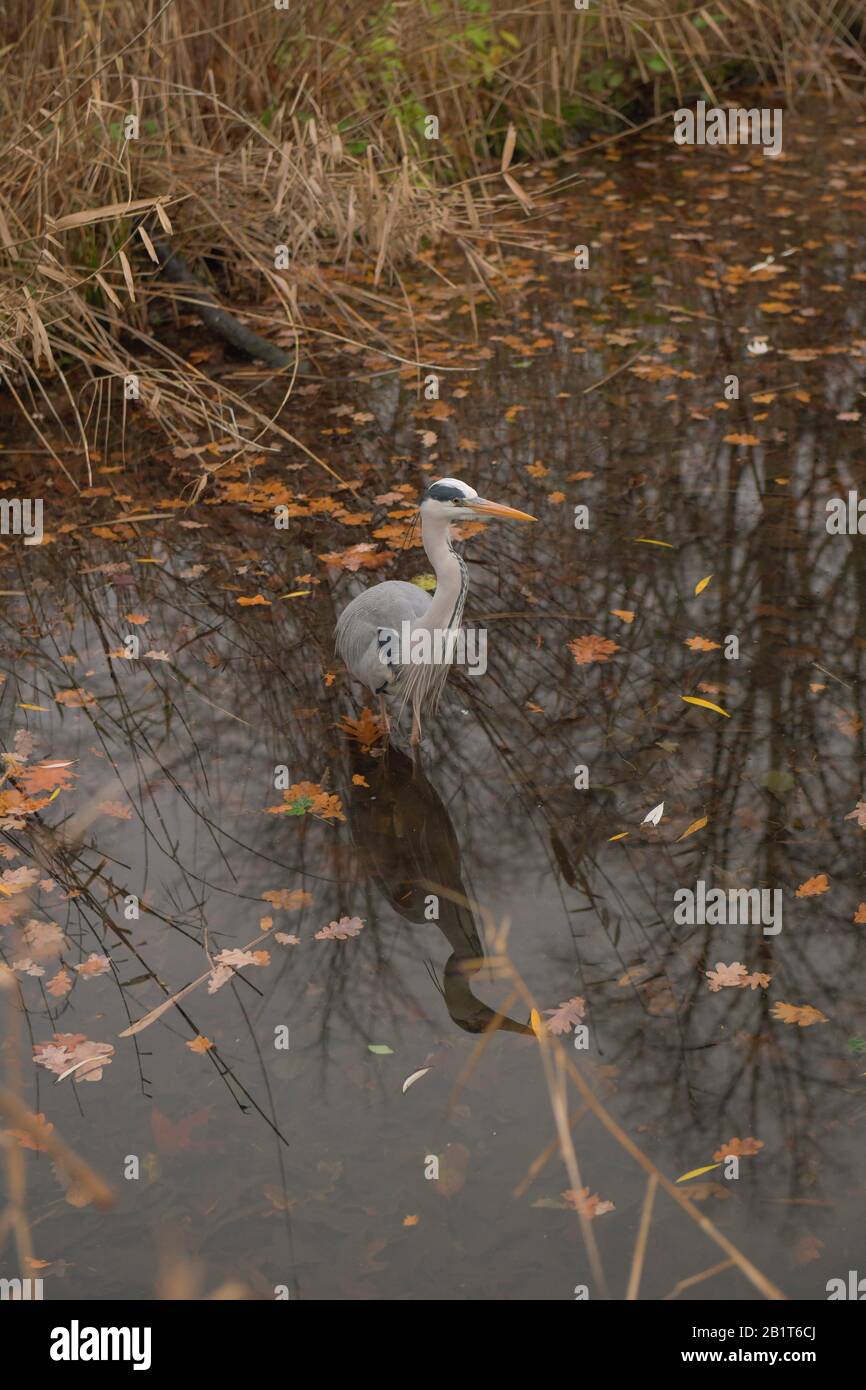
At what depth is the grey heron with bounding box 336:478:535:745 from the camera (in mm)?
5000

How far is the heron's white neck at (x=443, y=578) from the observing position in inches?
194

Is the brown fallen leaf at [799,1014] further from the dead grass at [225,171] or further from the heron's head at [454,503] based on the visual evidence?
the dead grass at [225,171]

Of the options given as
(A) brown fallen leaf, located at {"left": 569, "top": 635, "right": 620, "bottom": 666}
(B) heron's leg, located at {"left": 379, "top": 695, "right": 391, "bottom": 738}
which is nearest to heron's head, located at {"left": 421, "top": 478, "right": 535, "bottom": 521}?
(B) heron's leg, located at {"left": 379, "top": 695, "right": 391, "bottom": 738}

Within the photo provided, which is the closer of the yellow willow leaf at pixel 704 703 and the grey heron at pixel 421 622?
the grey heron at pixel 421 622

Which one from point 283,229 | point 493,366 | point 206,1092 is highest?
point 283,229

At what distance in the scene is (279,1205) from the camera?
3.78m

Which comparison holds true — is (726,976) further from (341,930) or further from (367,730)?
(367,730)

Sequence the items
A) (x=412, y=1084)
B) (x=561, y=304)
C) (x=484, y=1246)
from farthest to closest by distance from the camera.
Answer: (x=561, y=304) < (x=412, y=1084) < (x=484, y=1246)

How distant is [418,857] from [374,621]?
965mm

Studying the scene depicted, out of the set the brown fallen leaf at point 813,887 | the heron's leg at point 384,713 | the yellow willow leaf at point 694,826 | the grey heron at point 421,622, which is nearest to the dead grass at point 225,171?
the grey heron at point 421,622

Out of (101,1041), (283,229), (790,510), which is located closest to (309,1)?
(283,229)

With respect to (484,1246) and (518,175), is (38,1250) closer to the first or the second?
(484,1246)

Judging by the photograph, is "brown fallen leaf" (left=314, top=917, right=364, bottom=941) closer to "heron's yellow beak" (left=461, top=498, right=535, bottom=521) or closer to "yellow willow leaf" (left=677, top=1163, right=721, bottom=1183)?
"yellow willow leaf" (left=677, top=1163, right=721, bottom=1183)

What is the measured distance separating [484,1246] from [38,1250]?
1.21 meters
